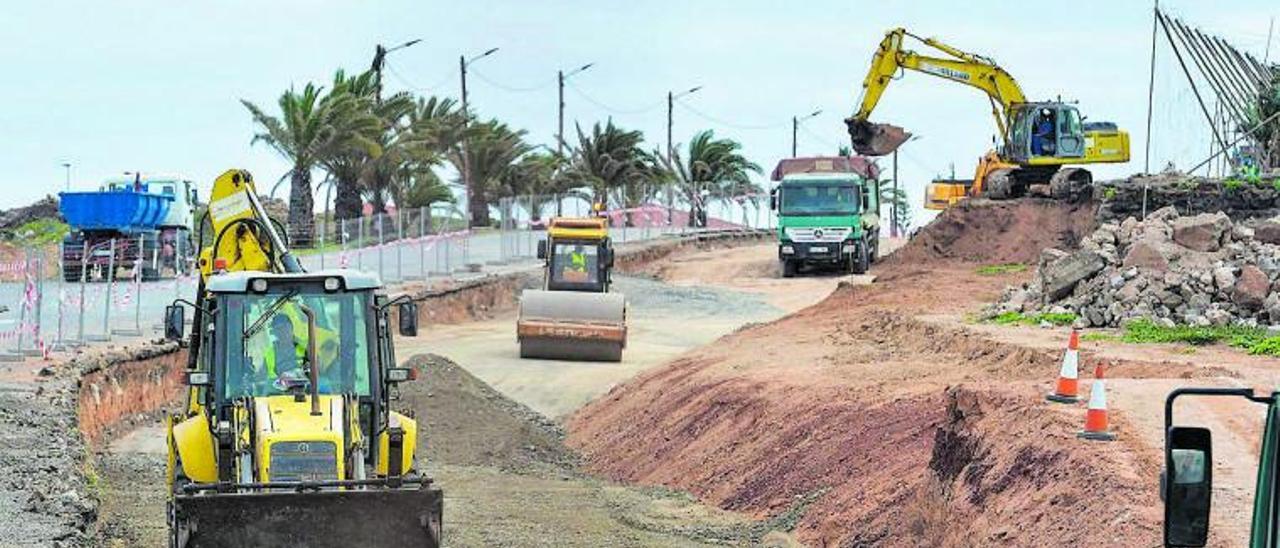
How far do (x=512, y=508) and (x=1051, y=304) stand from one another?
37.7 feet

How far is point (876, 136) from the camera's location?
5300 cm

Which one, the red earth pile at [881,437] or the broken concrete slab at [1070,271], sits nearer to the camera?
the red earth pile at [881,437]

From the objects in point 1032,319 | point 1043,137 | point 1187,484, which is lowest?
point 1032,319

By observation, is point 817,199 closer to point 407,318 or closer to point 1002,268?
point 1002,268

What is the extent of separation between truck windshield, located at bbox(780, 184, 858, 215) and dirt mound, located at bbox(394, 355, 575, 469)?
20.6 meters

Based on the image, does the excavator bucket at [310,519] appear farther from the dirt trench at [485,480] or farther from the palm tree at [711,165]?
the palm tree at [711,165]

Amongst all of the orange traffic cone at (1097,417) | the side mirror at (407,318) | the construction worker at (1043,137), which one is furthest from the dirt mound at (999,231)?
the side mirror at (407,318)

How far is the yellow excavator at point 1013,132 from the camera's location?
50.5 m

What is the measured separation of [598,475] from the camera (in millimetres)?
24453

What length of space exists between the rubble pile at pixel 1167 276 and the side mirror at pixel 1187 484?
1884cm

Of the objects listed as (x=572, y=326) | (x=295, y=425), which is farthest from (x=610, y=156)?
Answer: (x=295, y=425)

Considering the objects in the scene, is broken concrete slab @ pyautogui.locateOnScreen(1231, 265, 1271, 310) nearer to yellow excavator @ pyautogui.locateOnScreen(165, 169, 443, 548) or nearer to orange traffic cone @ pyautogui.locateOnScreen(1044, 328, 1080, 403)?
orange traffic cone @ pyautogui.locateOnScreen(1044, 328, 1080, 403)

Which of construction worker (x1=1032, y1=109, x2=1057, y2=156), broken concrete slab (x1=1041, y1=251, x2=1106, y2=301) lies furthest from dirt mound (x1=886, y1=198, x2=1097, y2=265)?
broken concrete slab (x1=1041, y1=251, x2=1106, y2=301)

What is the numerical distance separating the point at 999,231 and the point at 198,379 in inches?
1514
